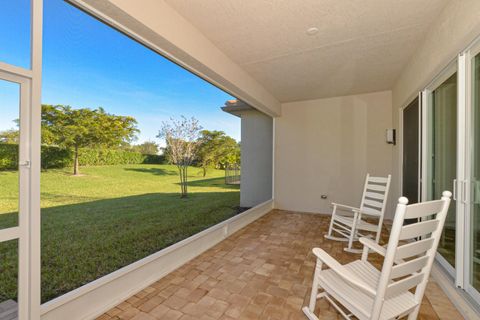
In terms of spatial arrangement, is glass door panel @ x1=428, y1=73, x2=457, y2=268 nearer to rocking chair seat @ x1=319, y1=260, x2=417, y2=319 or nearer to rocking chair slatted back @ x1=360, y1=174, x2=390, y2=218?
rocking chair slatted back @ x1=360, y1=174, x2=390, y2=218

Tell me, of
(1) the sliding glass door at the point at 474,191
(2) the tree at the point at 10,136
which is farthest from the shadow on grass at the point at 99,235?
(1) the sliding glass door at the point at 474,191

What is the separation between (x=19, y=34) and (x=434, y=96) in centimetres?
384

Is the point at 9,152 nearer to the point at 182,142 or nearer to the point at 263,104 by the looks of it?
the point at 182,142

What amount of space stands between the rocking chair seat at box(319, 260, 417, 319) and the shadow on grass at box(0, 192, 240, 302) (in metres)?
1.90

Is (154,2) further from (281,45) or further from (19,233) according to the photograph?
(19,233)

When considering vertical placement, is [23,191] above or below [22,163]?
below

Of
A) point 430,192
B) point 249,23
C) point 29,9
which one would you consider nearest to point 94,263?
point 29,9

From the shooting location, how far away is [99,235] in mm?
2225

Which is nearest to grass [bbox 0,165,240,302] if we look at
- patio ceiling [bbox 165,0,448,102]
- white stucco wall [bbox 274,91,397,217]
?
patio ceiling [bbox 165,0,448,102]

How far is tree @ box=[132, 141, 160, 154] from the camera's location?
2.46 meters

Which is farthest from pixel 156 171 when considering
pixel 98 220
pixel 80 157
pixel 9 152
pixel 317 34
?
pixel 317 34

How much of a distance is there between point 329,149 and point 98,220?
4430 millimetres

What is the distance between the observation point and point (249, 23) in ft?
7.57

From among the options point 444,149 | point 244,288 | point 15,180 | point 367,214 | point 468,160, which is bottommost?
point 244,288
